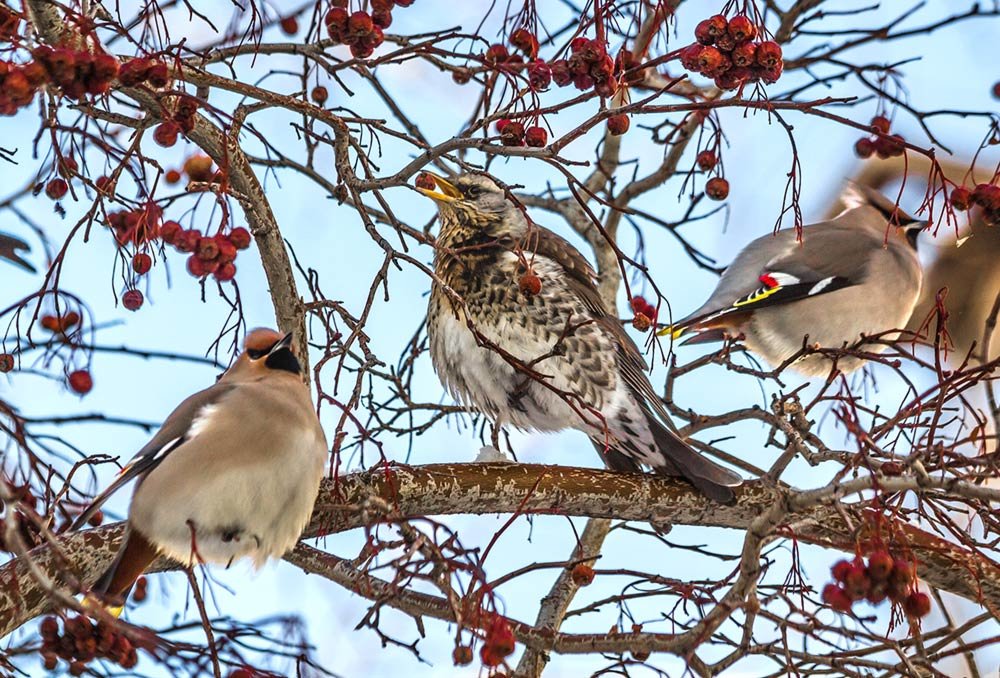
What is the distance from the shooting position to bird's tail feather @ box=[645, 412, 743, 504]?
4.34 m

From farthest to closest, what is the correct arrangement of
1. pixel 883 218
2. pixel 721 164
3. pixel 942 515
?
1. pixel 883 218
2. pixel 721 164
3. pixel 942 515

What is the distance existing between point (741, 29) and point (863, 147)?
1968 mm

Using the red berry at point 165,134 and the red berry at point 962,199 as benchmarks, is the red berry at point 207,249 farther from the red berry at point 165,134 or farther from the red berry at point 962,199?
the red berry at point 962,199

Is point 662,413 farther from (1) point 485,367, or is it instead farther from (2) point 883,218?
(2) point 883,218

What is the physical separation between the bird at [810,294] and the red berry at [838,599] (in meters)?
3.15

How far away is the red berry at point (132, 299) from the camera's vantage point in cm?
372

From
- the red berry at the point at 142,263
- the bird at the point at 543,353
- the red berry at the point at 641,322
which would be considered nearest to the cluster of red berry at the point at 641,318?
the red berry at the point at 641,322

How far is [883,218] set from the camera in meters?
7.19

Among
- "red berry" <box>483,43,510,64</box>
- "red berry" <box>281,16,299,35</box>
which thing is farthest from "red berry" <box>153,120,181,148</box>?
"red berry" <box>281,16,299,35</box>

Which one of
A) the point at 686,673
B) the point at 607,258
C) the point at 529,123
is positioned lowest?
the point at 686,673

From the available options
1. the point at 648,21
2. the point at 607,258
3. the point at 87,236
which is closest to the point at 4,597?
the point at 87,236

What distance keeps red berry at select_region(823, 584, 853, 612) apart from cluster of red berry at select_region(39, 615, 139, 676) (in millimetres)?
1513

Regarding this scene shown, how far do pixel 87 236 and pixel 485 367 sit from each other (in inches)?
81.1

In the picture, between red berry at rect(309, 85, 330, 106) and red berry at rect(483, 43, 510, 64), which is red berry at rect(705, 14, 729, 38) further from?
red berry at rect(309, 85, 330, 106)
